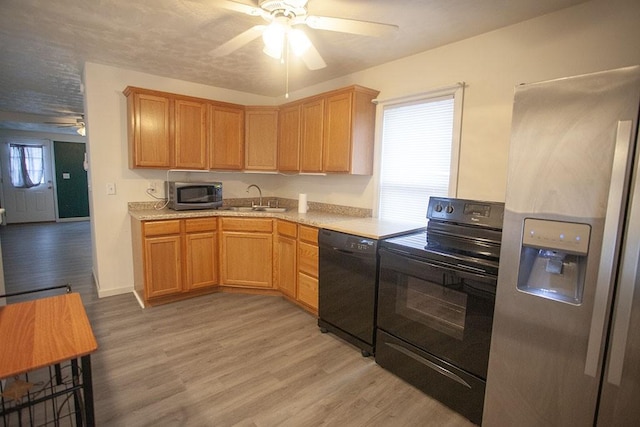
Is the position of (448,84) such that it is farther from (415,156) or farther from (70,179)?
(70,179)

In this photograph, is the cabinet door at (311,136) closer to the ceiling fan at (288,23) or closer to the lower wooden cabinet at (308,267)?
the lower wooden cabinet at (308,267)

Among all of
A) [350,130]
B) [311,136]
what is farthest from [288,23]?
[311,136]

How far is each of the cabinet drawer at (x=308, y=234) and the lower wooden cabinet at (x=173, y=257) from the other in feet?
3.46

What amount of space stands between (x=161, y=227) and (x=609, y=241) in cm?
330

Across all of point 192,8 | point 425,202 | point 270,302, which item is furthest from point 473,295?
point 192,8

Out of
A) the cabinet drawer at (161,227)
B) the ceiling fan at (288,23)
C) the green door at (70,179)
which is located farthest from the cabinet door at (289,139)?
the green door at (70,179)

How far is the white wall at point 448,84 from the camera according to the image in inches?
74.3

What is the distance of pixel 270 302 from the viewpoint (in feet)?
11.1

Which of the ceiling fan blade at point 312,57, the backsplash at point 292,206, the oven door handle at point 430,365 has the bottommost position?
the oven door handle at point 430,365

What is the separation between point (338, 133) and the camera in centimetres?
308

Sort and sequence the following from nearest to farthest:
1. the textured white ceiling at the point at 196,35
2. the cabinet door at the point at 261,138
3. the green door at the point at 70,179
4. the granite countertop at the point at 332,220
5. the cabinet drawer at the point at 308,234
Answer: the textured white ceiling at the point at 196,35 < the granite countertop at the point at 332,220 < the cabinet drawer at the point at 308,234 < the cabinet door at the point at 261,138 < the green door at the point at 70,179

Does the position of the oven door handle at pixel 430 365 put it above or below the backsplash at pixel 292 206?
below

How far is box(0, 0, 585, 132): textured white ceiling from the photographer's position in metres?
2.04

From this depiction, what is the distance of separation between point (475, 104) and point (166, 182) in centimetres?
324
